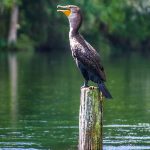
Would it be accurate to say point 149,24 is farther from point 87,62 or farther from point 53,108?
point 87,62

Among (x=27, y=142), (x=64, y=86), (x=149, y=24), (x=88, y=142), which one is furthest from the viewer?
(x=149, y=24)

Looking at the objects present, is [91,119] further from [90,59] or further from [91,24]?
[91,24]

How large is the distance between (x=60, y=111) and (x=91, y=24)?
54.4m

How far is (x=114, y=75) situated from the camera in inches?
1644

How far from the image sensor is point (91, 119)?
1573 cm

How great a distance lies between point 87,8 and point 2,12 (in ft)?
22.4

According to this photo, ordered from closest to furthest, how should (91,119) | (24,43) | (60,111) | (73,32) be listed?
1. (91,119)
2. (73,32)
3. (60,111)
4. (24,43)

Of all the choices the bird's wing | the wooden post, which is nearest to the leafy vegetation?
the bird's wing

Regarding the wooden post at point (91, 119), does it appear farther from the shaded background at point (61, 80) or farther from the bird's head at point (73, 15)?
the shaded background at point (61, 80)

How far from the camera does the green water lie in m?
19.1

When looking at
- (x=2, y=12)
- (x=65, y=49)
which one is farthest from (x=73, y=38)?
(x=65, y=49)

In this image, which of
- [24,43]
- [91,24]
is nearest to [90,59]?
[24,43]

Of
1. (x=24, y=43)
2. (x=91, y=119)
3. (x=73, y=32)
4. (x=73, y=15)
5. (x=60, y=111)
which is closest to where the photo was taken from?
(x=91, y=119)

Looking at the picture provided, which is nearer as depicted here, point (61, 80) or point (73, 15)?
point (73, 15)
